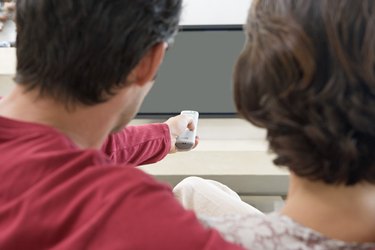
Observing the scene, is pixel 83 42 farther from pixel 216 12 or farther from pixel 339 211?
pixel 216 12

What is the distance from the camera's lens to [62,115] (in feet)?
2.41

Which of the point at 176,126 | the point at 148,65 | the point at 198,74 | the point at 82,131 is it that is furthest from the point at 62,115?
the point at 198,74

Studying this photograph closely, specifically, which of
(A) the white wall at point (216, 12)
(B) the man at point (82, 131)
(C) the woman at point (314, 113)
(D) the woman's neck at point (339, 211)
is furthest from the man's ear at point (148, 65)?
(A) the white wall at point (216, 12)

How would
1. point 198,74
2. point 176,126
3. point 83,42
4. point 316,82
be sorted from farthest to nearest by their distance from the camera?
point 198,74 < point 176,126 < point 83,42 < point 316,82

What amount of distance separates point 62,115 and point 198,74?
78.1 inches

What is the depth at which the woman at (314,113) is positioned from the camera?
552mm

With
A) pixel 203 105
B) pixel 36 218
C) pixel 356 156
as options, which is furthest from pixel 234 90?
pixel 203 105

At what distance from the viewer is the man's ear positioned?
0.75 meters

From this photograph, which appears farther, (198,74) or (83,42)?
(198,74)

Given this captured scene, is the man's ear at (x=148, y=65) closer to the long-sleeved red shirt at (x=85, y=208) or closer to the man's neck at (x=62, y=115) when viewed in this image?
the man's neck at (x=62, y=115)

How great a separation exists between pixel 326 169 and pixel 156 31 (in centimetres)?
33

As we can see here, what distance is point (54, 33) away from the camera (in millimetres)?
708

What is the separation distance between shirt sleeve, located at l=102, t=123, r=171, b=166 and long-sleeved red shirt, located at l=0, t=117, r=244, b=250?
54cm

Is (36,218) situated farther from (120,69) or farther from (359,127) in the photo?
(359,127)
